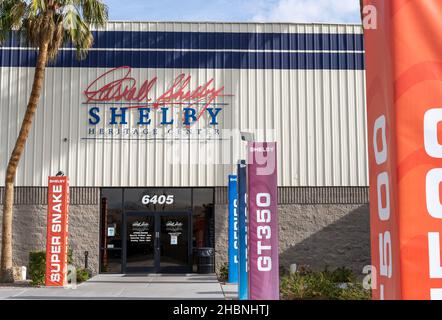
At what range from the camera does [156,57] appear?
23.8m

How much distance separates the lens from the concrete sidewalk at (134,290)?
52.5 ft

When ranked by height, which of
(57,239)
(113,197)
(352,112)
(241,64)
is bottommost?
(57,239)

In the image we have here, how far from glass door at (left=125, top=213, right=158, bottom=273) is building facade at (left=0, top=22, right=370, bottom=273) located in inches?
1.5

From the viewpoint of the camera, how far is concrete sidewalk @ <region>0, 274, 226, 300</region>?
16016mm

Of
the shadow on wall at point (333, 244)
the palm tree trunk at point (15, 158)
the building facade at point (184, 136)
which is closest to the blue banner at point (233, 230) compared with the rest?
the building facade at point (184, 136)

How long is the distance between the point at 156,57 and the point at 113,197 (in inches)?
227

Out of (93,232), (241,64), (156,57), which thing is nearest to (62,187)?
(93,232)

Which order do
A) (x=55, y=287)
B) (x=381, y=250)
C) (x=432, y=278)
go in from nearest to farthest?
(x=432, y=278), (x=381, y=250), (x=55, y=287)

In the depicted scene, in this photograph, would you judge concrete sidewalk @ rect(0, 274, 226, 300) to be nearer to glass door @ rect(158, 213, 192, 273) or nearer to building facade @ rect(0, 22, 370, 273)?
glass door @ rect(158, 213, 192, 273)

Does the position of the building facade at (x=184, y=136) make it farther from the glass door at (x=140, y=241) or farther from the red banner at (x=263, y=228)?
the red banner at (x=263, y=228)

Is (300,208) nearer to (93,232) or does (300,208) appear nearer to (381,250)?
(93,232)

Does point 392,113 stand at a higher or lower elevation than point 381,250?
higher

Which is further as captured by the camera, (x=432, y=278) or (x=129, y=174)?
(x=129, y=174)
